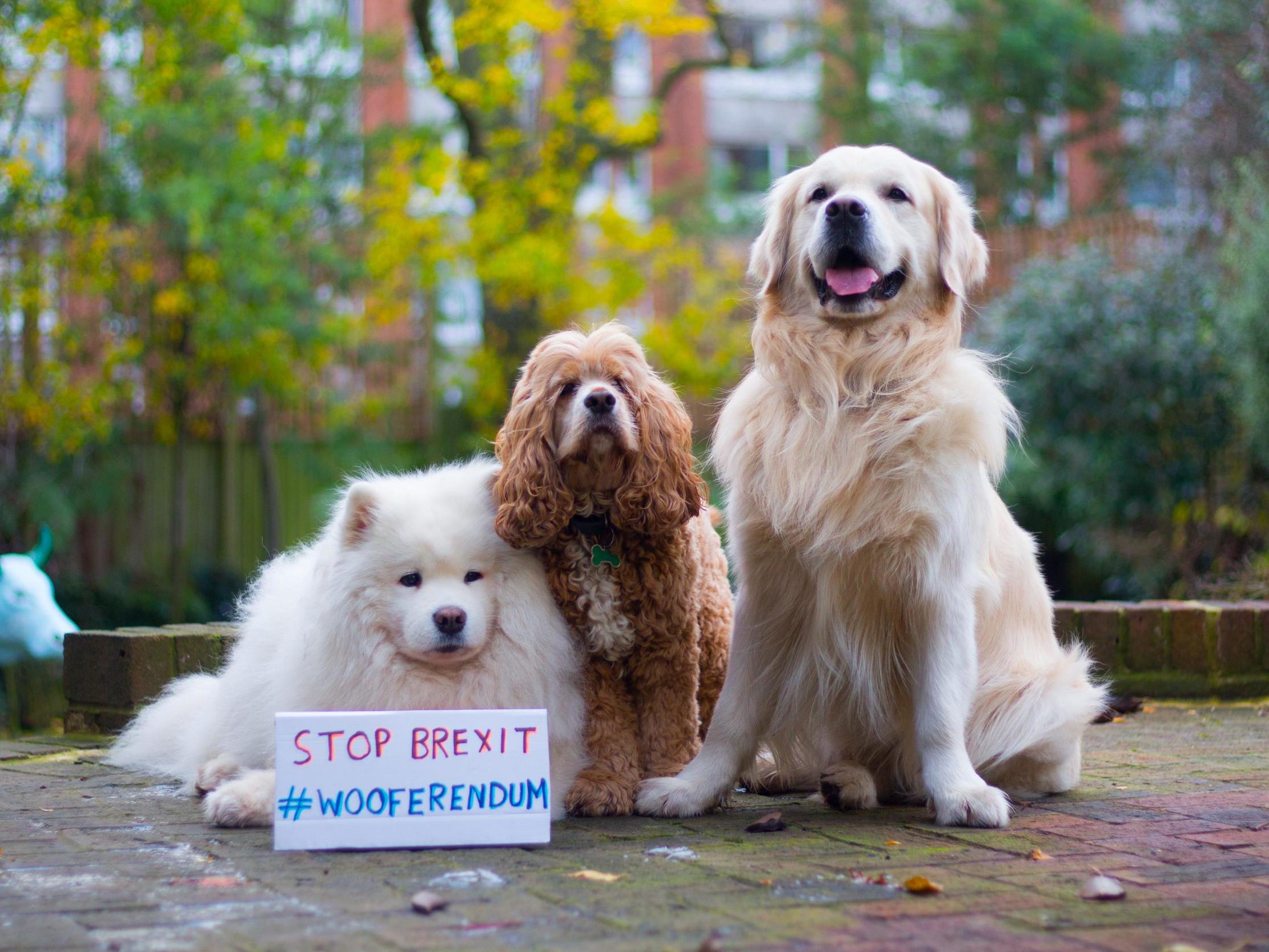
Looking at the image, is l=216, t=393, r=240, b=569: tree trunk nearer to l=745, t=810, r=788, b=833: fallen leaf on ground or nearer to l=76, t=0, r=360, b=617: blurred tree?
l=76, t=0, r=360, b=617: blurred tree

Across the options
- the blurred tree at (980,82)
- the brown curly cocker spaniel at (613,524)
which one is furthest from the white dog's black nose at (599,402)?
the blurred tree at (980,82)

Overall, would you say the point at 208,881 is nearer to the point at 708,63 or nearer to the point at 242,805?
the point at 242,805

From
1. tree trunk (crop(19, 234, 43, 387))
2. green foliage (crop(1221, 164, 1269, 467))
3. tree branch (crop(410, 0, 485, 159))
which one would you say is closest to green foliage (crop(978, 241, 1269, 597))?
green foliage (crop(1221, 164, 1269, 467))

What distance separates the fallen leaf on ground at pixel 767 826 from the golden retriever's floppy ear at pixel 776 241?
1566 mm

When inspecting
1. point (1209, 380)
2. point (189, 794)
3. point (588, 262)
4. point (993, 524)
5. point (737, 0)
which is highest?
point (737, 0)

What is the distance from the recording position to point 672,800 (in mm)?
3842

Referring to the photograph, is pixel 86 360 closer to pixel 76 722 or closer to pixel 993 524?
pixel 76 722

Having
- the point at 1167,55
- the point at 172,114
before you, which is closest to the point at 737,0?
the point at 1167,55

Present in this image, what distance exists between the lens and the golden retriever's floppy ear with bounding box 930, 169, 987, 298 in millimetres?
3926

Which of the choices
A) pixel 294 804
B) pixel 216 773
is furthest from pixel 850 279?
pixel 216 773

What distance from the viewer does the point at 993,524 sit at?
13.7 feet

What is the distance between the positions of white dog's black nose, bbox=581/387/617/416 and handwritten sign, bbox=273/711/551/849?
0.88 m

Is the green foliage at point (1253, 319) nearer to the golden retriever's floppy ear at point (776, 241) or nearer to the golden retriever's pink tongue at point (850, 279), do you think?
the golden retriever's floppy ear at point (776, 241)

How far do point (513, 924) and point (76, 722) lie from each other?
150 inches
